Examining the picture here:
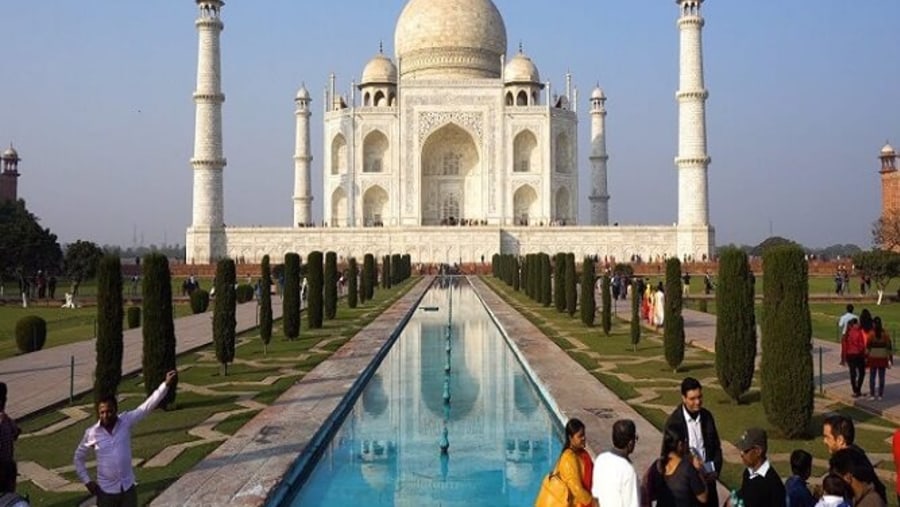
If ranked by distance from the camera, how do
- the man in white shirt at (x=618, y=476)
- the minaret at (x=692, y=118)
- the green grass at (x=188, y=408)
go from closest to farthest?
the man in white shirt at (x=618, y=476), the green grass at (x=188, y=408), the minaret at (x=692, y=118)

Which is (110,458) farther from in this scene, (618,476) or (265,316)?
(265,316)

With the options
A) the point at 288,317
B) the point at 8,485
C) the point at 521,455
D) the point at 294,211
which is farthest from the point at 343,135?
the point at 8,485

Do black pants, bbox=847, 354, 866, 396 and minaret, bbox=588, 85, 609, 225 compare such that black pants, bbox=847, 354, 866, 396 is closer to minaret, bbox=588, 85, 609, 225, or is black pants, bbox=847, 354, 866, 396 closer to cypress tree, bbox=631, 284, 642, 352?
cypress tree, bbox=631, 284, 642, 352

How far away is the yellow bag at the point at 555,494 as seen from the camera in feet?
9.62

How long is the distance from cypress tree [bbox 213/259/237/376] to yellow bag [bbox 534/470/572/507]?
19.2 ft

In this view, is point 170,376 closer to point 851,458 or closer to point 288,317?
point 851,458

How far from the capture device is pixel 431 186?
3475 centimetres

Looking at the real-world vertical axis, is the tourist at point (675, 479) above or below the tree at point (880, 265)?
below

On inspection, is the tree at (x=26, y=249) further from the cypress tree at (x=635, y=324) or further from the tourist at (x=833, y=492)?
the tourist at (x=833, y=492)

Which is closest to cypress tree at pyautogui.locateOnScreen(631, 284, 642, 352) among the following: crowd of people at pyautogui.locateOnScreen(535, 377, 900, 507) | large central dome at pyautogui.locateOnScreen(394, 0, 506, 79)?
crowd of people at pyautogui.locateOnScreen(535, 377, 900, 507)

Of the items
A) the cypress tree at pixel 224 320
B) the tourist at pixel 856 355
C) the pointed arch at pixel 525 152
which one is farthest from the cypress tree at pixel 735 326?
the pointed arch at pixel 525 152

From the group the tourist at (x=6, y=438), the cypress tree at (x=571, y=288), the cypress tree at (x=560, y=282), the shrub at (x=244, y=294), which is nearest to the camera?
the tourist at (x=6, y=438)

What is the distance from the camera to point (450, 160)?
116ft

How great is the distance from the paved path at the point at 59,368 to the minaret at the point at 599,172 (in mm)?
23555
